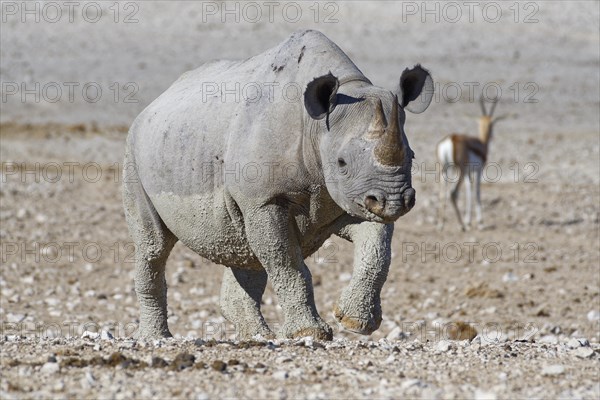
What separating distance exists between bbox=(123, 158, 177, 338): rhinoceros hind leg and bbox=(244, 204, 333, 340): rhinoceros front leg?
167 centimetres

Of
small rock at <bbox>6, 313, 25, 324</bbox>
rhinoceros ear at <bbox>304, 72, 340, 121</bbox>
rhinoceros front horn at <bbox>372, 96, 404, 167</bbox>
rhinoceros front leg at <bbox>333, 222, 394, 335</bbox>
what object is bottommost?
small rock at <bbox>6, 313, 25, 324</bbox>

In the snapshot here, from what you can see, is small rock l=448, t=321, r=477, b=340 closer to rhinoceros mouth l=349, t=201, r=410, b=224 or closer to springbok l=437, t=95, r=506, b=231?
rhinoceros mouth l=349, t=201, r=410, b=224

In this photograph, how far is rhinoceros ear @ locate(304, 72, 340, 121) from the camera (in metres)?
7.74

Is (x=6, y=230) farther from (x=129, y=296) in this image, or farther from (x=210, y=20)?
(x=210, y=20)

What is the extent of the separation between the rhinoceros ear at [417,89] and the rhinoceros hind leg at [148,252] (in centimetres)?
243

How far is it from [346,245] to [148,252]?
7387 millimetres

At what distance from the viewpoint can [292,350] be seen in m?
7.48

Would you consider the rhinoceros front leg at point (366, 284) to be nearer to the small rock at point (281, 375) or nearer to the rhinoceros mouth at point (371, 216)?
the rhinoceros mouth at point (371, 216)

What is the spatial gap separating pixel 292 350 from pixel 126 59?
2980cm

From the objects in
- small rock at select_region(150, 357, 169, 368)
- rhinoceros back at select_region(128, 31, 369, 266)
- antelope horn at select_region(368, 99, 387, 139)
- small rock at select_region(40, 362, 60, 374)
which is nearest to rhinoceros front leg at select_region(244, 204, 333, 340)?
rhinoceros back at select_region(128, 31, 369, 266)

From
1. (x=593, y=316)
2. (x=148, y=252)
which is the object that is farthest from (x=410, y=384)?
(x=593, y=316)

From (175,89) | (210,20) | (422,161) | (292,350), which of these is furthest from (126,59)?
(292,350)

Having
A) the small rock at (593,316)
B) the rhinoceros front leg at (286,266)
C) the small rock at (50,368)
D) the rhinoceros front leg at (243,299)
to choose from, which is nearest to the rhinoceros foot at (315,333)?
the rhinoceros front leg at (286,266)

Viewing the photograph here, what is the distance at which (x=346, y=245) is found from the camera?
17141mm
